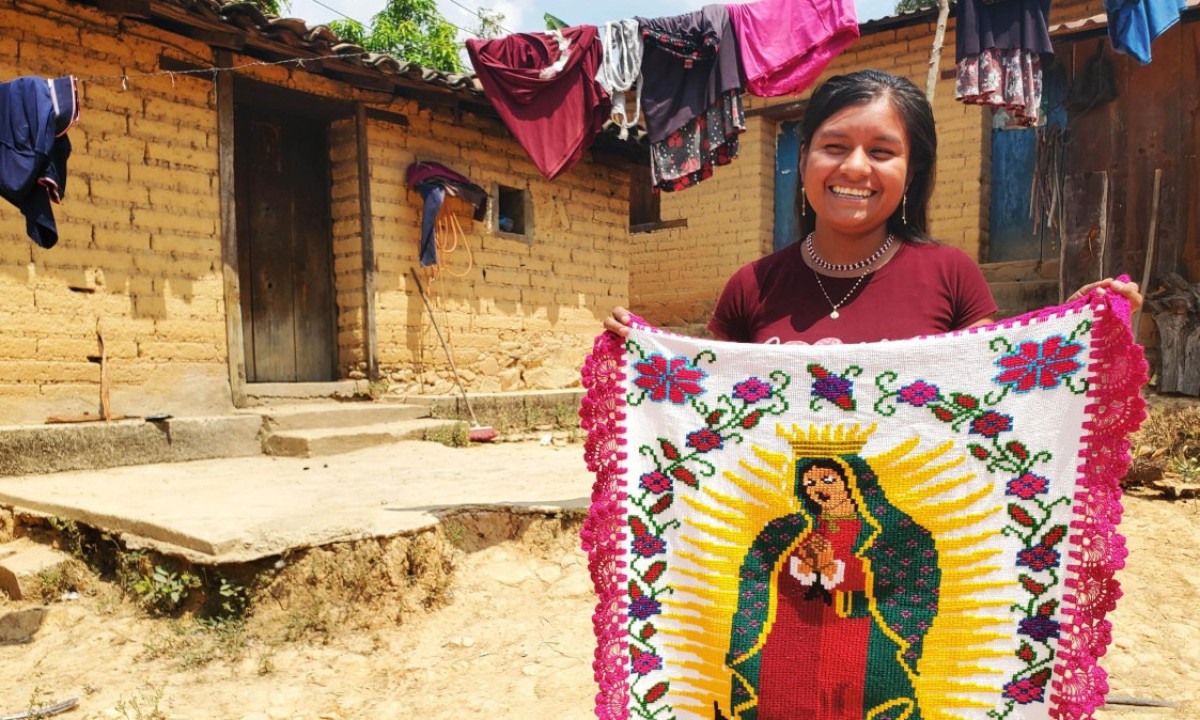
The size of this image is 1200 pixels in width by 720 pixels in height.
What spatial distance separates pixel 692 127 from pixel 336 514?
306 centimetres

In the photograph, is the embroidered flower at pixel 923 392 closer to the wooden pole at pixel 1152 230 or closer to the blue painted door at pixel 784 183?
the wooden pole at pixel 1152 230

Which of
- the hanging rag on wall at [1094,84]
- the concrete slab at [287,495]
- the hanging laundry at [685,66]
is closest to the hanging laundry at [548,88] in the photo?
the hanging laundry at [685,66]

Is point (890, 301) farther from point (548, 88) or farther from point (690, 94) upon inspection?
point (548, 88)

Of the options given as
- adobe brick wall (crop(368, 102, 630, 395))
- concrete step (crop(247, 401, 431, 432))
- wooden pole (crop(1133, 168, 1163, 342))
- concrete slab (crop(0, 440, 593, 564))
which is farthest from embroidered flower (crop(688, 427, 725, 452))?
wooden pole (crop(1133, 168, 1163, 342))

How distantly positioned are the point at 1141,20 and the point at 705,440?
487 centimetres

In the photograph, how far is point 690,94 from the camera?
4.98m

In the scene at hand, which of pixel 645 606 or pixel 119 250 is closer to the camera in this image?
pixel 645 606

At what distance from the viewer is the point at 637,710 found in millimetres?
1467

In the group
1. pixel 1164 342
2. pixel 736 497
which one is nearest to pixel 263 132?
pixel 736 497

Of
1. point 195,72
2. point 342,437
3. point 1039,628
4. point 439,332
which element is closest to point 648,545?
point 1039,628

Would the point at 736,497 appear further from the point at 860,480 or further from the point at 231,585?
the point at 231,585

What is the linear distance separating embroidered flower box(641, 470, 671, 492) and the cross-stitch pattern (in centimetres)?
Result: 2

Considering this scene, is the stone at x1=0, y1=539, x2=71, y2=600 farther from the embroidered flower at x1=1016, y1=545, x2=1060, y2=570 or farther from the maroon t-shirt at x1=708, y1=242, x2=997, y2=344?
the embroidered flower at x1=1016, y1=545, x2=1060, y2=570

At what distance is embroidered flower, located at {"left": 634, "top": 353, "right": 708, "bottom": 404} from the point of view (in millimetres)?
1530
